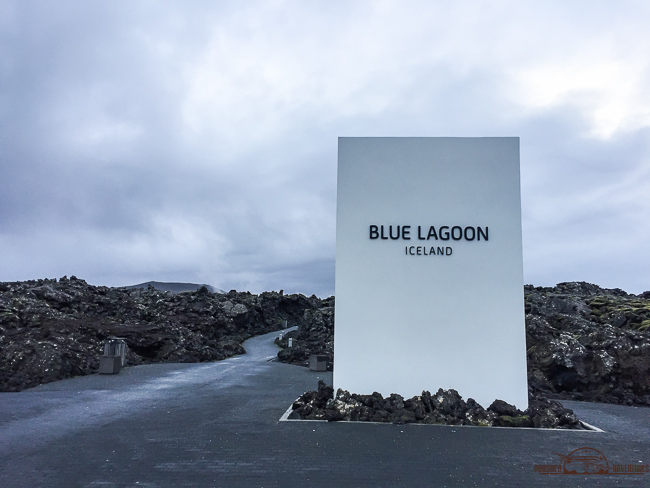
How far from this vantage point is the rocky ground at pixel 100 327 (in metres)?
15.8

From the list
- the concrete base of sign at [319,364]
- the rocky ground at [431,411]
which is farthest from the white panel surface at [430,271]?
the concrete base of sign at [319,364]

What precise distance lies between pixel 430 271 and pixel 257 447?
17.3ft

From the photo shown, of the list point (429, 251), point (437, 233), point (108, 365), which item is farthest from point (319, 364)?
point (437, 233)

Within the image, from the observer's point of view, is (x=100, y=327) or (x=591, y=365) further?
(x=100, y=327)

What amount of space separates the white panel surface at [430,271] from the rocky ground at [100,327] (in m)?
11.2

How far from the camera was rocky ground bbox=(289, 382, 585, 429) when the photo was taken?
9.30m

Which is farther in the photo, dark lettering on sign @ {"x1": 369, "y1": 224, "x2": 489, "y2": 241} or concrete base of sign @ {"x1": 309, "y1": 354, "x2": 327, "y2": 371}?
concrete base of sign @ {"x1": 309, "y1": 354, "x2": 327, "y2": 371}

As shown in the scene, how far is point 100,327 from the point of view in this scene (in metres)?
22.4

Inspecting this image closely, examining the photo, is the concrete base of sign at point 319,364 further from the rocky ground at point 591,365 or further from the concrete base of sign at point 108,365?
the rocky ground at point 591,365

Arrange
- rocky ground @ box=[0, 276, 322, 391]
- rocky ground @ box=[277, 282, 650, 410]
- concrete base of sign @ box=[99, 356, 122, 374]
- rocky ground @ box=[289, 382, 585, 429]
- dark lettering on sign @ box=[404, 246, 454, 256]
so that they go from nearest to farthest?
rocky ground @ box=[289, 382, 585, 429] < dark lettering on sign @ box=[404, 246, 454, 256] < rocky ground @ box=[277, 282, 650, 410] < rocky ground @ box=[0, 276, 322, 391] < concrete base of sign @ box=[99, 356, 122, 374]

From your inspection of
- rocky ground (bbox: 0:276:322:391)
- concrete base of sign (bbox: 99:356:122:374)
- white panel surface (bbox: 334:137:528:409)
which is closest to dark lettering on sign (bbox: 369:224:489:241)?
white panel surface (bbox: 334:137:528:409)

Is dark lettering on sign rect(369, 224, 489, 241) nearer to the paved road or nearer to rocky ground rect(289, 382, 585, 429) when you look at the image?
rocky ground rect(289, 382, 585, 429)

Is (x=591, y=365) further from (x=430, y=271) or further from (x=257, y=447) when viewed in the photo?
(x=257, y=447)

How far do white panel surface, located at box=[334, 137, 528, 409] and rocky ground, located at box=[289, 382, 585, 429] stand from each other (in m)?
0.27
